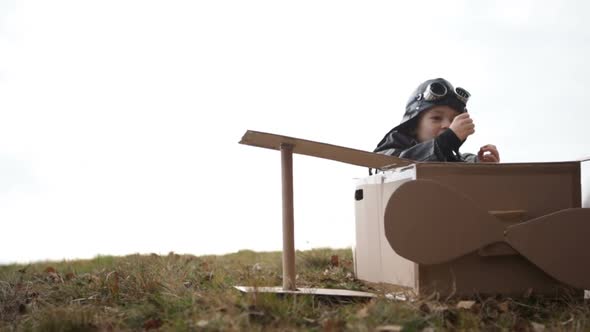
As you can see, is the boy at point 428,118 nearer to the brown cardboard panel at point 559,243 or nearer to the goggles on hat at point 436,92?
the goggles on hat at point 436,92

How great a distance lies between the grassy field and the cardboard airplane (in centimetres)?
9

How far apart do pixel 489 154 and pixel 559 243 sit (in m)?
0.79

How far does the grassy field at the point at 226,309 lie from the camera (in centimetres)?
158

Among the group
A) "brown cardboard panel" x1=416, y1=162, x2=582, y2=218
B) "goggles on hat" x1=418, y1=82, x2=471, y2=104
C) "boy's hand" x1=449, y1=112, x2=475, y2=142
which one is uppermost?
"goggles on hat" x1=418, y1=82, x2=471, y2=104

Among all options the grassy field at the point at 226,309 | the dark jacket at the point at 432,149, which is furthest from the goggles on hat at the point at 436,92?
the grassy field at the point at 226,309

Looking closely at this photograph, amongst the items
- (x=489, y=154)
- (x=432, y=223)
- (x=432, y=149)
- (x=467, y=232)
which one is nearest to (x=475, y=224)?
(x=467, y=232)

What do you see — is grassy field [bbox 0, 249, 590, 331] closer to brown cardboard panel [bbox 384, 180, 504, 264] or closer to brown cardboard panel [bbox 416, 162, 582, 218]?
brown cardboard panel [bbox 384, 180, 504, 264]

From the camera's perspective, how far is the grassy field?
1585 mm

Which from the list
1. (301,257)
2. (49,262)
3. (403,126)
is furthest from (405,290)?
(49,262)

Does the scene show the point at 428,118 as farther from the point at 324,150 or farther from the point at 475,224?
the point at 475,224

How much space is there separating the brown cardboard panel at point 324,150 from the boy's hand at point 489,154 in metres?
0.66

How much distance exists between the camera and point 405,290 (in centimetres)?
208

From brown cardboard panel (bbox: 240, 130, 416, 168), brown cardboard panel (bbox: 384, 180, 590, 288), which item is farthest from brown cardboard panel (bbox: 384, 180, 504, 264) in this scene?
brown cardboard panel (bbox: 240, 130, 416, 168)

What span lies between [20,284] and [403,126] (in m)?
1.90
